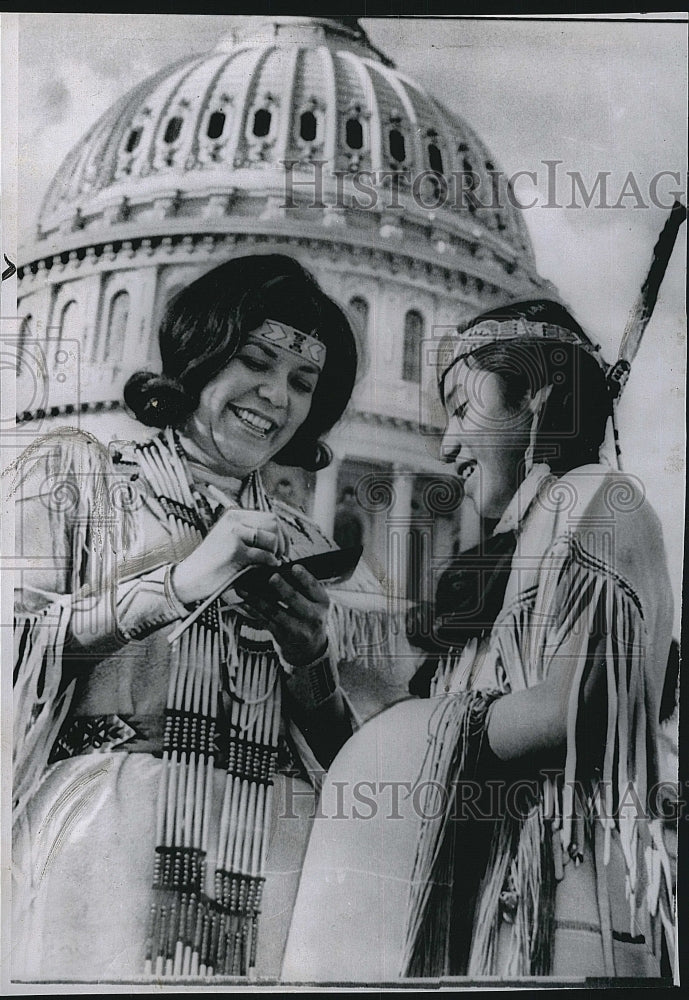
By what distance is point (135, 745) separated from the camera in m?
3.78

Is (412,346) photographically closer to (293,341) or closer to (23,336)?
(293,341)

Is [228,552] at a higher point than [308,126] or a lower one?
lower

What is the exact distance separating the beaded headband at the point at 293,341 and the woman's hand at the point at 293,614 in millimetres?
827

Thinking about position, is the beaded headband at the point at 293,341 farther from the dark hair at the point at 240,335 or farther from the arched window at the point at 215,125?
the arched window at the point at 215,125

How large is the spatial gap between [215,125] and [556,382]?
1.68m

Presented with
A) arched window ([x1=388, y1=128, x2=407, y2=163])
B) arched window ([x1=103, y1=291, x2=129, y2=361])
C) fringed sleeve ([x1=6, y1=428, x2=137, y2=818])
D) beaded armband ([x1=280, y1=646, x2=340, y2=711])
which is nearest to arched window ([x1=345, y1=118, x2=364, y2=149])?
arched window ([x1=388, y1=128, x2=407, y2=163])

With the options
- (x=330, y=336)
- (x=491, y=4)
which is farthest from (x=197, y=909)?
(x=491, y=4)

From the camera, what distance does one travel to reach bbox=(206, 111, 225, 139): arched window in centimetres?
394

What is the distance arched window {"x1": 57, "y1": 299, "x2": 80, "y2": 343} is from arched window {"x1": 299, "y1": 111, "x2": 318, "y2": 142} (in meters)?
1.11

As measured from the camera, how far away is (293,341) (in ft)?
12.8

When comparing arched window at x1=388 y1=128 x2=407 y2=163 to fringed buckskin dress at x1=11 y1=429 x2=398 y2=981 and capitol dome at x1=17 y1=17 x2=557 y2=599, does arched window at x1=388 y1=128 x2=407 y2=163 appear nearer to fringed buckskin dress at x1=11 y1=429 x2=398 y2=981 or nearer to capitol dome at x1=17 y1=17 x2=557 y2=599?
capitol dome at x1=17 y1=17 x2=557 y2=599

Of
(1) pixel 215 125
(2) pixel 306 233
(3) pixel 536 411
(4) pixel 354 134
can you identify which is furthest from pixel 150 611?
(4) pixel 354 134

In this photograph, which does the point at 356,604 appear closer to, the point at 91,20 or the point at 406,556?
the point at 406,556

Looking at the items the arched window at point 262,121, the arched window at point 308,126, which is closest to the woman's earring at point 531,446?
the arched window at point 308,126
